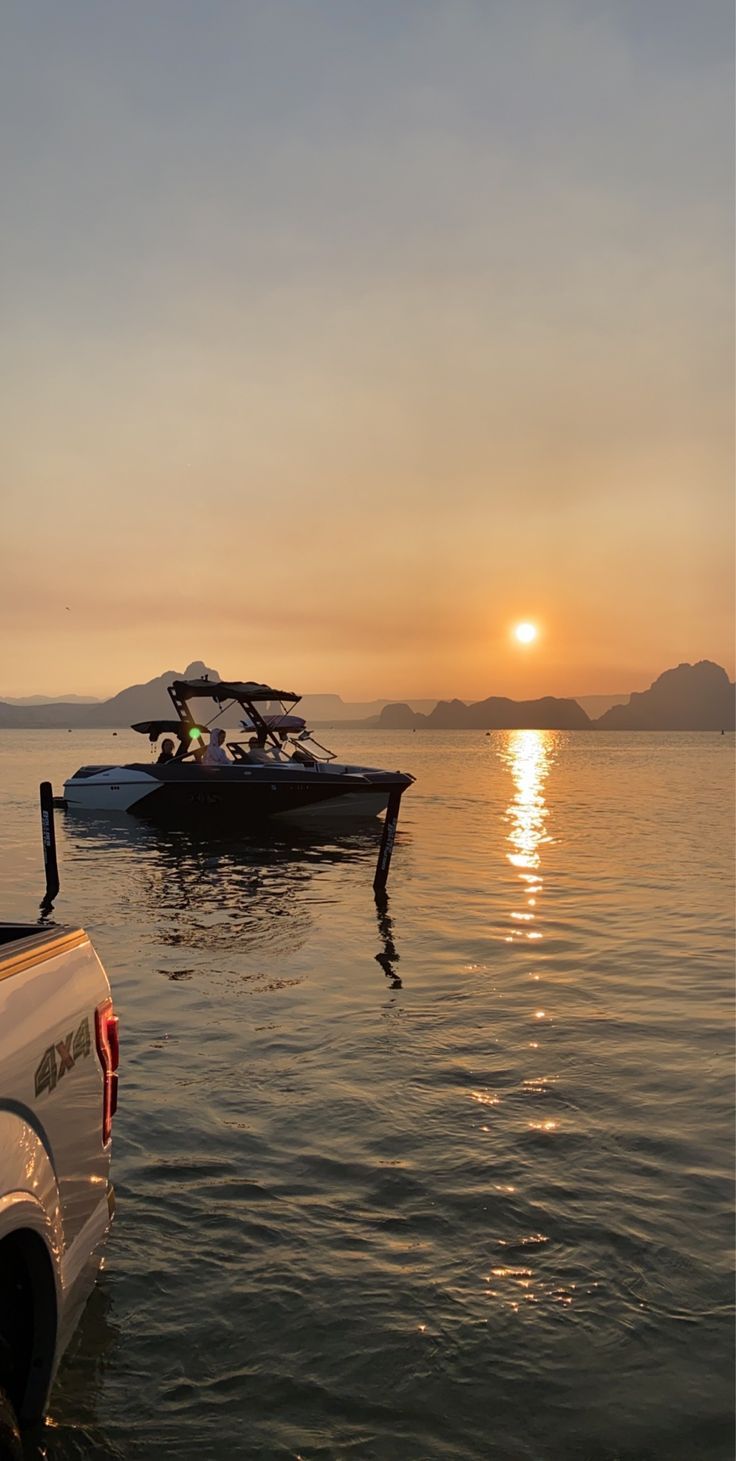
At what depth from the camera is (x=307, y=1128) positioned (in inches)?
272

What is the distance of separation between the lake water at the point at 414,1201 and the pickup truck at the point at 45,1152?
0.95 meters

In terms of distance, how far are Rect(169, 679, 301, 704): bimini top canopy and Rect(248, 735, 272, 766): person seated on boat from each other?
1.19m

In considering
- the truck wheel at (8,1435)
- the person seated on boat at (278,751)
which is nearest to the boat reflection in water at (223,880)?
the person seated on boat at (278,751)

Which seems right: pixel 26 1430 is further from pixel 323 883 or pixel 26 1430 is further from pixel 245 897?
pixel 323 883

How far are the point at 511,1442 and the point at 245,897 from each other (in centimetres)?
1420

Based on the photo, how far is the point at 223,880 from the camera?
65.5 ft

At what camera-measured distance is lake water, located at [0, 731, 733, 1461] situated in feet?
13.0

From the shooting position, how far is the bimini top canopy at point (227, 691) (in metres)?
28.5

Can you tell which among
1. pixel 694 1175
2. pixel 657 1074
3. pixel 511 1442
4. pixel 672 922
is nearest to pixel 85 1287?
pixel 511 1442

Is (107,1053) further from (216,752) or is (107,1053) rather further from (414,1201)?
(216,752)

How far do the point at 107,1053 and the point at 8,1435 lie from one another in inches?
46.9

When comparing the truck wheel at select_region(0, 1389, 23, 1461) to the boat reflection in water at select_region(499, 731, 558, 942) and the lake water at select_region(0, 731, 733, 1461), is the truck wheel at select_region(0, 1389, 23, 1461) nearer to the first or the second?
the lake water at select_region(0, 731, 733, 1461)

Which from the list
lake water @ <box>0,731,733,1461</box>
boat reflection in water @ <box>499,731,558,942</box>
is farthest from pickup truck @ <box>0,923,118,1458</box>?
boat reflection in water @ <box>499,731,558,942</box>

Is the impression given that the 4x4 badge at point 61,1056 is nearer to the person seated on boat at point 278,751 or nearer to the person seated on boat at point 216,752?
the person seated on boat at point 216,752
